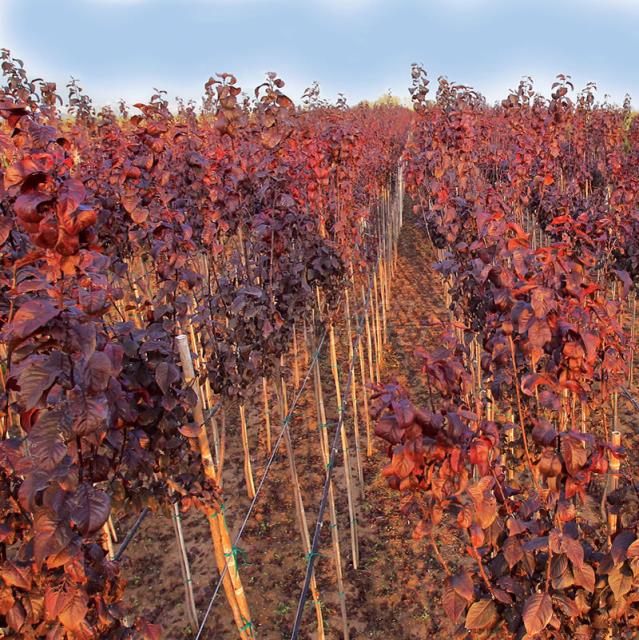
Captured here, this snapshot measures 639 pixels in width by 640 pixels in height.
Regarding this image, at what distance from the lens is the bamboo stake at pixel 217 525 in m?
2.18

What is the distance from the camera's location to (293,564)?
13.7 feet

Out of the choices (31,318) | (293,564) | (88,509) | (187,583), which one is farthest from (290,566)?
(31,318)

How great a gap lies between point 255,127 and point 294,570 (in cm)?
394

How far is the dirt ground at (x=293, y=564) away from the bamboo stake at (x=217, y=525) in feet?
3.07

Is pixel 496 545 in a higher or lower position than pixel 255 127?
lower

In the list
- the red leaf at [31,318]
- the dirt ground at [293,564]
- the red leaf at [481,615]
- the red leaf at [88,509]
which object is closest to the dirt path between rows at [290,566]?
the dirt ground at [293,564]

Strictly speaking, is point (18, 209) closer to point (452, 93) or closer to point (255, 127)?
point (255, 127)

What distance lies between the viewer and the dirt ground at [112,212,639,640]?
367 centimetres

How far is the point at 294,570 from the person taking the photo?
412cm

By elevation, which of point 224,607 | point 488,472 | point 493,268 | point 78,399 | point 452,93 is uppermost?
point 452,93

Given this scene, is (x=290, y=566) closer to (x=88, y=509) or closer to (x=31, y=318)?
(x=88, y=509)

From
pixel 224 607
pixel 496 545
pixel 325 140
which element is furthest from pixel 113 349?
pixel 325 140

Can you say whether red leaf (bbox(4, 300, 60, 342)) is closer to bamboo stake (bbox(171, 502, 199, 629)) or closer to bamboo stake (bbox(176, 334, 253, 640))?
bamboo stake (bbox(176, 334, 253, 640))

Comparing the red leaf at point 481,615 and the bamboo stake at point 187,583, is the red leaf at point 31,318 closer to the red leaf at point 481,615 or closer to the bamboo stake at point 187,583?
the red leaf at point 481,615
